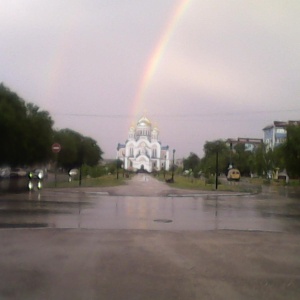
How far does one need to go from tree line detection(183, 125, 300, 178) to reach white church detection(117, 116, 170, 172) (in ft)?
115

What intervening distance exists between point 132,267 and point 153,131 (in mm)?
161633

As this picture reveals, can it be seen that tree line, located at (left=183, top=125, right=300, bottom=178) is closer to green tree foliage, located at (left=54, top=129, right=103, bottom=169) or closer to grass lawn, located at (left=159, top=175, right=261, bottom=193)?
grass lawn, located at (left=159, top=175, right=261, bottom=193)

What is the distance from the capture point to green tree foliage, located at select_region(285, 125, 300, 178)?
169ft

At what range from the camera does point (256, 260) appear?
357 inches

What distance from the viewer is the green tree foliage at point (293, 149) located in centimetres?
5153

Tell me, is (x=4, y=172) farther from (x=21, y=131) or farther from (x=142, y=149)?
(x=142, y=149)

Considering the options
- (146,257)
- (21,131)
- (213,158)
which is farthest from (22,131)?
(213,158)

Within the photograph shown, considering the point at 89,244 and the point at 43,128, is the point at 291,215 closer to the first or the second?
the point at 89,244

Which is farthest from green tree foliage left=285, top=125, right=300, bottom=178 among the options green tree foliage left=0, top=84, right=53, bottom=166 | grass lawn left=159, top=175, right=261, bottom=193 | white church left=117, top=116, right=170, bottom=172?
white church left=117, top=116, right=170, bottom=172

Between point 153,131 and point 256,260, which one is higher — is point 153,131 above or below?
above

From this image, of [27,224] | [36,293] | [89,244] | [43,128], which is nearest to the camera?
[36,293]

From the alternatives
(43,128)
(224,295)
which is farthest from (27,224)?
(43,128)

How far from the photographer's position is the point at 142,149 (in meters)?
164

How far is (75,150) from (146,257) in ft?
249
